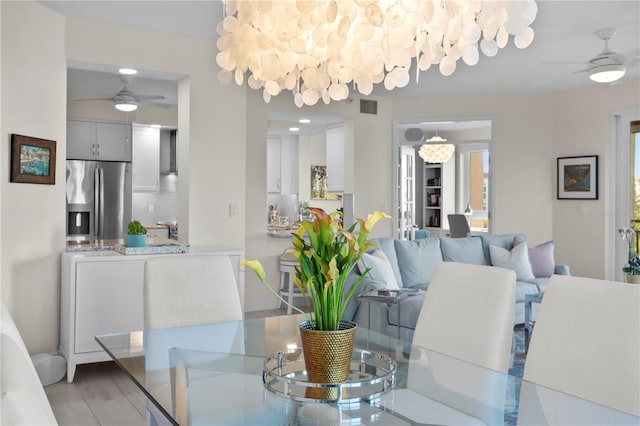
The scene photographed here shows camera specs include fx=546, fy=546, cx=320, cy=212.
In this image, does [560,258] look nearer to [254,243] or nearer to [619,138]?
[619,138]

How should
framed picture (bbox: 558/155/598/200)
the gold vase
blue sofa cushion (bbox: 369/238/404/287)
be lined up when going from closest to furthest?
1. the gold vase
2. blue sofa cushion (bbox: 369/238/404/287)
3. framed picture (bbox: 558/155/598/200)

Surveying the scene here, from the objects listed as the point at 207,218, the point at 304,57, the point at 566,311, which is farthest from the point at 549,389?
the point at 207,218

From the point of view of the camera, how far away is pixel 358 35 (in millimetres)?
2053

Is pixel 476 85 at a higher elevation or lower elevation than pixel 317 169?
higher

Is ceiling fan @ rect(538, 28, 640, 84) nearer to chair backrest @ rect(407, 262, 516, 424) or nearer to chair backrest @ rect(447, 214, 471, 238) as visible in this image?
chair backrest @ rect(407, 262, 516, 424)

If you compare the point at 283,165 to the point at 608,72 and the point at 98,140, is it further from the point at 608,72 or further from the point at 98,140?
the point at 608,72

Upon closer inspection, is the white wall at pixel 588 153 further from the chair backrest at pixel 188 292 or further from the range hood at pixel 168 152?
the chair backrest at pixel 188 292

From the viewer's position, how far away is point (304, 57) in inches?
91.6

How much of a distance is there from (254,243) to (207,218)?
146cm

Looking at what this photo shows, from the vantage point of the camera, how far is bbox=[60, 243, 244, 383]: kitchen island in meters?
3.89

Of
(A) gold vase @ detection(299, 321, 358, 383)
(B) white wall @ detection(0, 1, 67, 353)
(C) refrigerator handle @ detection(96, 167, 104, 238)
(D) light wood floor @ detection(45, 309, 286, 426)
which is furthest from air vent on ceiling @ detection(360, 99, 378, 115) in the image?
(A) gold vase @ detection(299, 321, 358, 383)

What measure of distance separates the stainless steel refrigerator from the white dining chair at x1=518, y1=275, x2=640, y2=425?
21.3 feet

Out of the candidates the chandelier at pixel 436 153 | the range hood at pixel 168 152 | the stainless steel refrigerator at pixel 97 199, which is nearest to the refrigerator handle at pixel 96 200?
the stainless steel refrigerator at pixel 97 199

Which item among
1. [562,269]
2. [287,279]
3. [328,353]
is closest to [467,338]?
[328,353]
